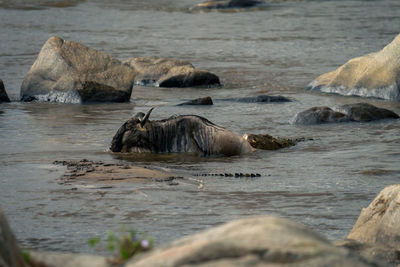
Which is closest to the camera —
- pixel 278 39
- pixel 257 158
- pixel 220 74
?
pixel 257 158

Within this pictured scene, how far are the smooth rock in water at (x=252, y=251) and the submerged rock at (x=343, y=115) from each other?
33.3ft

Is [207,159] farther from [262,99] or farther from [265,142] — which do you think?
[262,99]

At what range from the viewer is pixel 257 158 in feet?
36.3

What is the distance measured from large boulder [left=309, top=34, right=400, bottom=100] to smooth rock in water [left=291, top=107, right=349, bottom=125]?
2.93 m

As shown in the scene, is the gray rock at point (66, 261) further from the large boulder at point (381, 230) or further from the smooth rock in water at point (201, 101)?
the smooth rock in water at point (201, 101)

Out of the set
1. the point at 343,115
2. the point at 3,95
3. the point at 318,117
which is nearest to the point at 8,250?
the point at 318,117

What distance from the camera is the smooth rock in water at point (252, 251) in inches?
138

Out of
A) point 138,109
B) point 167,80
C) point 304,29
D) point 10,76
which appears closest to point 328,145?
point 138,109

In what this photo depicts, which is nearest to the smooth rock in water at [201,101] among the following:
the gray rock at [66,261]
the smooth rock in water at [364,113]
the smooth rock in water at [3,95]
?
the smooth rock in water at [364,113]

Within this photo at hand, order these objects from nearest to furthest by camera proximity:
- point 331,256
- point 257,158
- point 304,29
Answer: point 331,256, point 257,158, point 304,29

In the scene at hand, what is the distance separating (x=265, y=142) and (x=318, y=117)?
8.00 ft

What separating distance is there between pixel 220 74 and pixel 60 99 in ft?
16.2

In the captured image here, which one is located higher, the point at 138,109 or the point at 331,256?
the point at 331,256

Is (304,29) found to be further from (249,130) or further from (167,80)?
(249,130)
